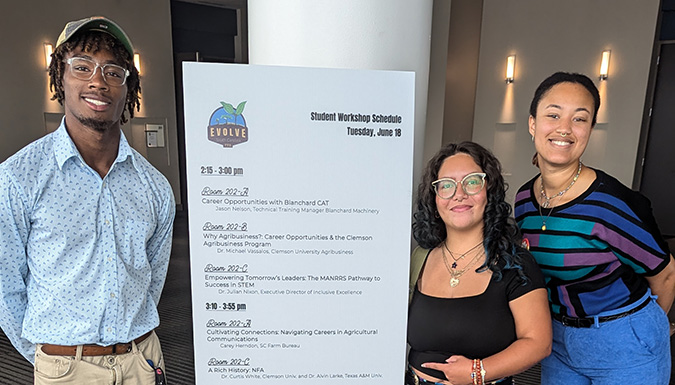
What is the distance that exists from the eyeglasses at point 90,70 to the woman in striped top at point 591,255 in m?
1.51

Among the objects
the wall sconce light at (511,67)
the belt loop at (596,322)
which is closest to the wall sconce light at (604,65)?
the wall sconce light at (511,67)

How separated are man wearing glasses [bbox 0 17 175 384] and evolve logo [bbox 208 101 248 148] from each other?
52cm

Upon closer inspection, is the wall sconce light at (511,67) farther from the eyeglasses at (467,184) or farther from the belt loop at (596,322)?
the eyeglasses at (467,184)

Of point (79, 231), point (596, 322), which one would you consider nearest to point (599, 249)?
point (596, 322)

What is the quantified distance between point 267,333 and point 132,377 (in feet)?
2.14

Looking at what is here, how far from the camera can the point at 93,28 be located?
4.92ft

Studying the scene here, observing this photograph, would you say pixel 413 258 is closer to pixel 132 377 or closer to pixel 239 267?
pixel 239 267

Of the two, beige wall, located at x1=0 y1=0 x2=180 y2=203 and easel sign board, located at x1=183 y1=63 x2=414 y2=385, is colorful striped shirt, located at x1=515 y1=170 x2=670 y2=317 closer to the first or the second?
easel sign board, located at x1=183 y1=63 x2=414 y2=385

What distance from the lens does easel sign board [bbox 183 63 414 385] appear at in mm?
1218

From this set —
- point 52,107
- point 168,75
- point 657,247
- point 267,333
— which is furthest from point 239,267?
point 168,75

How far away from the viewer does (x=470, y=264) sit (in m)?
1.47

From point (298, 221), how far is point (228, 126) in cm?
33

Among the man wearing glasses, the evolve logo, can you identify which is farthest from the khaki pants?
the evolve logo

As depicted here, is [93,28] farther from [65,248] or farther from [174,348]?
[174,348]
